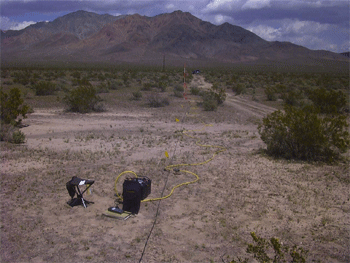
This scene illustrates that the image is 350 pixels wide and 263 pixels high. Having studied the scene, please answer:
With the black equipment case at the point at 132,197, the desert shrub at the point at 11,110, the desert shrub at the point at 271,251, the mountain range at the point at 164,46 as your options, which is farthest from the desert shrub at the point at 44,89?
the mountain range at the point at 164,46

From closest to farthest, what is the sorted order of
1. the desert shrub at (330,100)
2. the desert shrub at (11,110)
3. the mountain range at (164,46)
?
the desert shrub at (11,110), the desert shrub at (330,100), the mountain range at (164,46)

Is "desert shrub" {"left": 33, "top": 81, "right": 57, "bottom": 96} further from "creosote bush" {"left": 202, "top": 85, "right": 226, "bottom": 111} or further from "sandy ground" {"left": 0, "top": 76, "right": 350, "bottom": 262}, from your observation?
"sandy ground" {"left": 0, "top": 76, "right": 350, "bottom": 262}

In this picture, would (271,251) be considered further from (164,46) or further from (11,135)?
(164,46)

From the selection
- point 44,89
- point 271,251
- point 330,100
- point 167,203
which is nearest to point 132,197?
point 167,203

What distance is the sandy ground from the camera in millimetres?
5547

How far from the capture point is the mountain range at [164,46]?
140000 millimetres

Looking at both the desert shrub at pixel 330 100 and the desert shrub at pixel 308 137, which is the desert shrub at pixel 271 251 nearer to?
the desert shrub at pixel 308 137

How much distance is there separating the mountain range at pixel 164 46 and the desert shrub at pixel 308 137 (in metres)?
117

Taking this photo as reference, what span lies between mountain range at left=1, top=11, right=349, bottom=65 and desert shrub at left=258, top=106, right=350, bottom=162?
117275 millimetres

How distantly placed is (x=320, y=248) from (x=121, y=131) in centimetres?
1023

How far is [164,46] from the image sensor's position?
152 meters

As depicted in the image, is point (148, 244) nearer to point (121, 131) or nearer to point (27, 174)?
point (27, 174)

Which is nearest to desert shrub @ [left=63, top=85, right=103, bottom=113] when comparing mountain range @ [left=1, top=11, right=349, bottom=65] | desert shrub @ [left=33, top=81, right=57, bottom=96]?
desert shrub @ [left=33, top=81, right=57, bottom=96]

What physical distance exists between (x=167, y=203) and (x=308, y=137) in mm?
5453
